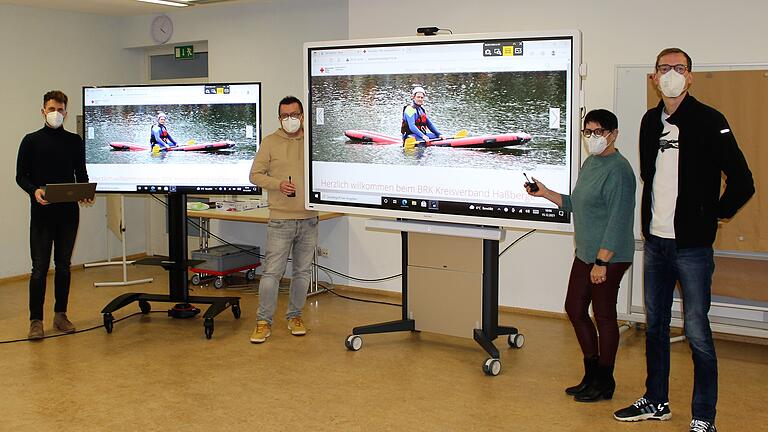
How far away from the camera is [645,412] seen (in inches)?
153

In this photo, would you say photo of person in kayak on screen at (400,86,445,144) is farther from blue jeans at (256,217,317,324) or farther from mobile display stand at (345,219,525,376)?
blue jeans at (256,217,317,324)

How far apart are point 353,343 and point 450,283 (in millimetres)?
754

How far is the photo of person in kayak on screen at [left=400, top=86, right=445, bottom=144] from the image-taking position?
4.76 metres

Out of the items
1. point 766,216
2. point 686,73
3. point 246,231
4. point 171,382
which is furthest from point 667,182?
point 246,231

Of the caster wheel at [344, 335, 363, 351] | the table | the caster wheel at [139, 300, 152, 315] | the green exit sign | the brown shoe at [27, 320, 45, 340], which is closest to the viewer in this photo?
the caster wheel at [344, 335, 363, 351]

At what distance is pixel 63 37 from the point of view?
26.3 ft

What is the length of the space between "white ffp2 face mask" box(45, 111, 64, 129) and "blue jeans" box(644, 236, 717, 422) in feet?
13.0

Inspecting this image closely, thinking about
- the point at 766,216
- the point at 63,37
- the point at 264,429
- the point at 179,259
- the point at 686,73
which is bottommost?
the point at 264,429

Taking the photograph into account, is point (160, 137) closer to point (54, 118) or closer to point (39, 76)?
point (54, 118)

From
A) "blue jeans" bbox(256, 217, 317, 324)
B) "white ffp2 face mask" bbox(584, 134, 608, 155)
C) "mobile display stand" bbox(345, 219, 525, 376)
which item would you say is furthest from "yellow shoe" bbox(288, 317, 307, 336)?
"white ffp2 face mask" bbox(584, 134, 608, 155)

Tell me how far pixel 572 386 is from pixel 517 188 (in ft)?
3.86

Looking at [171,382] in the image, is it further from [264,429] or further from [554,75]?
[554,75]

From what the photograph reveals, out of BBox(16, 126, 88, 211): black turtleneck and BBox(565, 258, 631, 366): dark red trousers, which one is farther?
BBox(16, 126, 88, 211): black turtleneck

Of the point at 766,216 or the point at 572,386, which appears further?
the point at 766,216
